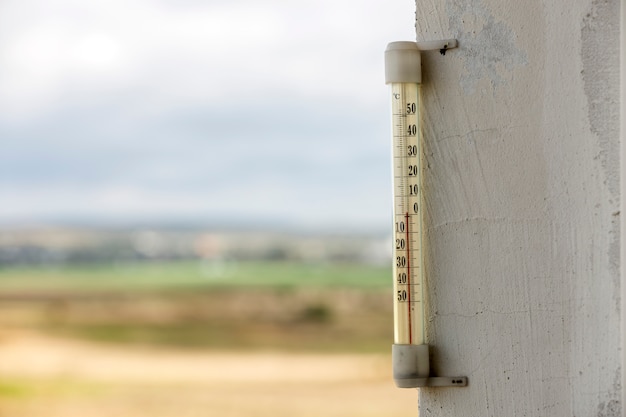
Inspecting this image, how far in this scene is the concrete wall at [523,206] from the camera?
1.23 metres

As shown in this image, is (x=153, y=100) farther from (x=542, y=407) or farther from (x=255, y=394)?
(x=542, y=407)

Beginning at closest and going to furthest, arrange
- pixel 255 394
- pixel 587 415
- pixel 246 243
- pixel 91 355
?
1. pixel 587 415
2. pixel 255 394
3. pixel 91 355
4. pixel 246 243

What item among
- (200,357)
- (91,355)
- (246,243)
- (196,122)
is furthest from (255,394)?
(196,122)

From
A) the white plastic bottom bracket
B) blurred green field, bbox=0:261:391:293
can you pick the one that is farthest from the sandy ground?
the white plastic bottom bracket

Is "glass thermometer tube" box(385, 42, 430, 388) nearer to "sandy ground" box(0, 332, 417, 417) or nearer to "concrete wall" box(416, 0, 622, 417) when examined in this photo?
"concrete wall" box(416, 0, 622, 417)

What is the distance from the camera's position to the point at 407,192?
132cm

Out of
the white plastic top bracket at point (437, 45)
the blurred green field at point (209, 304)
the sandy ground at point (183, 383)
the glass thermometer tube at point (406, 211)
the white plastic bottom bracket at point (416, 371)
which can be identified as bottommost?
the sandy ground at point (183, 383)

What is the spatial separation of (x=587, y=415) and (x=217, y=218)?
15183 millimetres

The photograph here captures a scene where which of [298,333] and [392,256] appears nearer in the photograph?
[392,256]

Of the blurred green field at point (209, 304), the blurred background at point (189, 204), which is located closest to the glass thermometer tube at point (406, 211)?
the blurred background at point (189, 204)

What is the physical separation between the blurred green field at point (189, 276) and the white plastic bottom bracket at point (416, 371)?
12425mm

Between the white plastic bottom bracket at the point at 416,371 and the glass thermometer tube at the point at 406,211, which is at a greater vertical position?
the glass thermometer tube at the point at 406,211

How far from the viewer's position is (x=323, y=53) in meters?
15.9

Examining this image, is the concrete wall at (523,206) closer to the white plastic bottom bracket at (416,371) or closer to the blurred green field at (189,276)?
the white plastic bottom bracket at (416,371)
